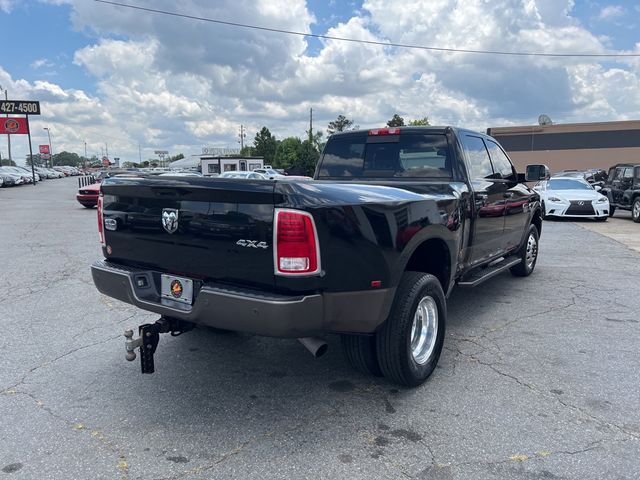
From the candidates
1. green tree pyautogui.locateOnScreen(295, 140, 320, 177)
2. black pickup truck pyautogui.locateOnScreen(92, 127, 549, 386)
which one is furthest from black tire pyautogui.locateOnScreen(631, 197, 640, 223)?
green tree pyautogui.locateOnScreen(295, 140, 320, 177)

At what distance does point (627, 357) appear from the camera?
13.8 ft

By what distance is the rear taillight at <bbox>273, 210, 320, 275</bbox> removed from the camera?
273 centimetres

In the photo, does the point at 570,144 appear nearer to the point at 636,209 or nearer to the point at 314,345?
the point at 636,209

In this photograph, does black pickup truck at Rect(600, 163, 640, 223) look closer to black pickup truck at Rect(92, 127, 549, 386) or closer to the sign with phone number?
black pickup truck at Rect(92, 127, 549, 386)

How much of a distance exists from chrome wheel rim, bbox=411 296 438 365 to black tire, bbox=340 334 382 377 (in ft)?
1.09

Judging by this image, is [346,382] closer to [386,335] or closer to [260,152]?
[386,335]

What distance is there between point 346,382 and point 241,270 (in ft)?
Answer: 4.57

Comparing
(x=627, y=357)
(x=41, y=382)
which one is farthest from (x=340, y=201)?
(x=627, y=357)

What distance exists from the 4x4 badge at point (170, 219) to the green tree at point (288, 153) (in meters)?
66.3

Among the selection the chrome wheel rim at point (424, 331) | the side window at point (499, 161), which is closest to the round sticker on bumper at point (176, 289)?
the chrome wheel rim at point (424, 331)

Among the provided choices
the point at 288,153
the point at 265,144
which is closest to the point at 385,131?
the point at 288,153

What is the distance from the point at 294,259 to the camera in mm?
2744

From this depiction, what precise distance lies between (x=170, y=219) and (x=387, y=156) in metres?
2.69

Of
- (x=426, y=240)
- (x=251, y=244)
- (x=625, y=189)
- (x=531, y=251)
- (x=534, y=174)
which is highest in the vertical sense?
(x=534, y=174)
